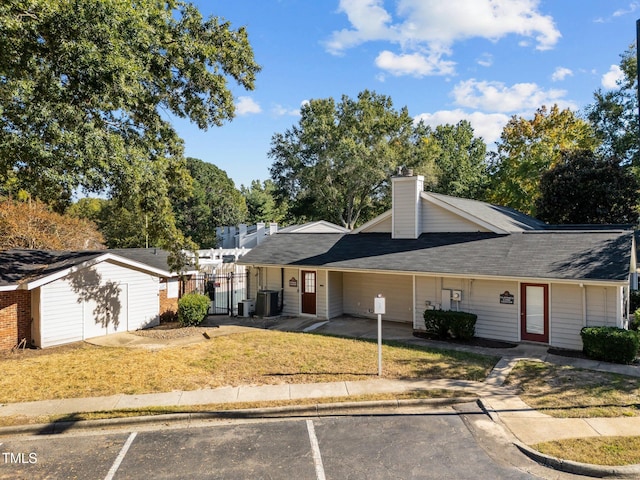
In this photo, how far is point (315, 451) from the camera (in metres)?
6.75

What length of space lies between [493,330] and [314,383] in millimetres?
7540

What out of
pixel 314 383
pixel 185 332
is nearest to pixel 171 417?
pixel 314 383

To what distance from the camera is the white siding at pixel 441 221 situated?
17078 millimetres

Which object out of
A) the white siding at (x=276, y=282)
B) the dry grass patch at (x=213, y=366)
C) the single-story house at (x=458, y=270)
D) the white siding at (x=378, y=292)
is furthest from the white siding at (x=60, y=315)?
the white siding at (x=378, y=292)

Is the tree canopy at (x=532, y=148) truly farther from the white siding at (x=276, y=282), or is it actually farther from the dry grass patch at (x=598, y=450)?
the dry grass patch at (x=598, y=450)

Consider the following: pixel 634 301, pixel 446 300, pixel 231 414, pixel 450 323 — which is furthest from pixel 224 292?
pixel 634 301

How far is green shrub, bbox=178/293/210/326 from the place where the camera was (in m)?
16.9

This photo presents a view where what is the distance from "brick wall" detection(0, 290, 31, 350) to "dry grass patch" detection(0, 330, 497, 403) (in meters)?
0.78

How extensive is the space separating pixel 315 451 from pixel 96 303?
1220cm

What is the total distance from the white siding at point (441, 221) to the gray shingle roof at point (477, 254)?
27 cm

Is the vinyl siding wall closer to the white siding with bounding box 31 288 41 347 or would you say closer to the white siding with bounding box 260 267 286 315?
the white siding with bounding box 260 267 286 315

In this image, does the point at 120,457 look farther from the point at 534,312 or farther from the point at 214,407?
the point at 534,312

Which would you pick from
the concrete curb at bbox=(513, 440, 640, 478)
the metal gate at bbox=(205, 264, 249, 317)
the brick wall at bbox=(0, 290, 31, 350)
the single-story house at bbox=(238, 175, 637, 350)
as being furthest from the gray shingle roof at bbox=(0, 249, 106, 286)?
the concrete curb at bbox=(513, 440, 640, 478)

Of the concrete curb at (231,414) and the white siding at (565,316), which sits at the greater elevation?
the white siding at (565,316)
